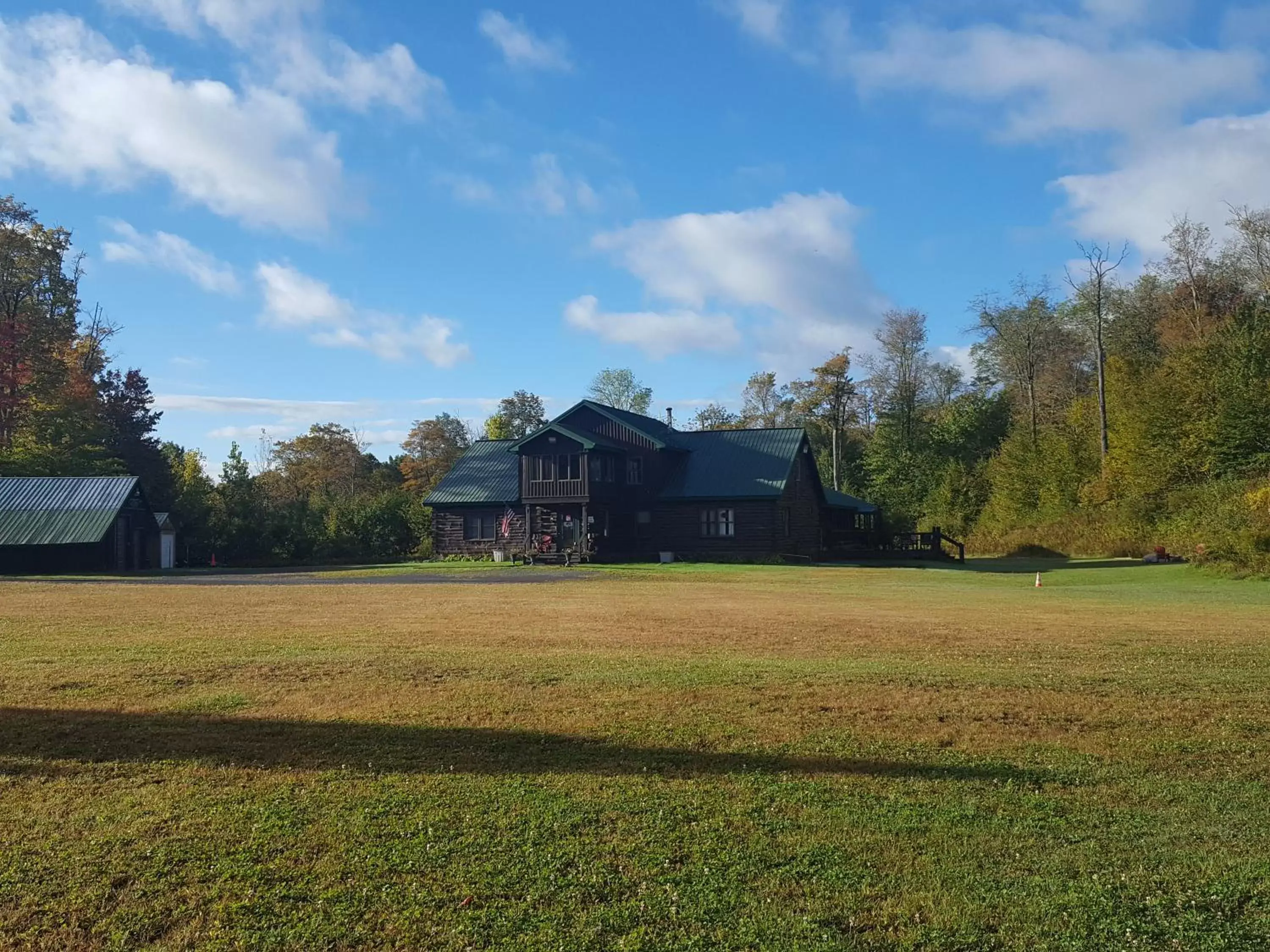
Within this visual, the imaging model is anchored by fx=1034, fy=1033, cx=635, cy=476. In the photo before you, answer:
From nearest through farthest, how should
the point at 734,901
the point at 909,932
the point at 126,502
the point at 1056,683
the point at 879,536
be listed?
the point at 909,932 < the point at 734,901 < the point at 1056,683 < the point at 126,502 < the point at 879,536

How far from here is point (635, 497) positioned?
4856 cm

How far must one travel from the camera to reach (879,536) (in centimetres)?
4997

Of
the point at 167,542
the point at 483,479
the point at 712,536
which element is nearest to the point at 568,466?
the point at 712,536

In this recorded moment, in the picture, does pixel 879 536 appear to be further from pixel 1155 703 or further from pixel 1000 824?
pixel 1000 824

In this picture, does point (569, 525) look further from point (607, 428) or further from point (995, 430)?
point (995, 430)

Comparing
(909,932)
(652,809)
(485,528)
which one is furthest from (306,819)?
(485,528)

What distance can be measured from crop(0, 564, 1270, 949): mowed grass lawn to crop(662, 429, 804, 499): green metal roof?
3191cm

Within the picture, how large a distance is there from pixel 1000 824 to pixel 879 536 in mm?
44612

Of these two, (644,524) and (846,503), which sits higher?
(846,503)

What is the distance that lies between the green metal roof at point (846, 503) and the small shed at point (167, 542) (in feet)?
110

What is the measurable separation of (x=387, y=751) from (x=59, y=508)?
44.4 meters

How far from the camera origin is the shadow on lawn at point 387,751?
299 inches

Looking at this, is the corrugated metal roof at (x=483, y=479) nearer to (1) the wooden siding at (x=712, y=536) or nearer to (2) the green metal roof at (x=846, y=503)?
(1) the wooden siding at (x=712, y=536)

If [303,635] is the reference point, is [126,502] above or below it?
above
